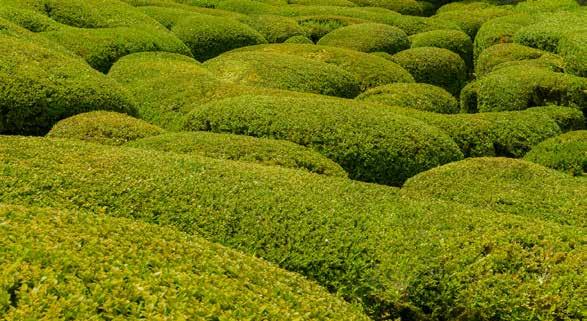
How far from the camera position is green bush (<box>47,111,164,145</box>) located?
463 inches

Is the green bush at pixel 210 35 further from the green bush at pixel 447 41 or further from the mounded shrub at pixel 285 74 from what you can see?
the green bush at pixel 447 41

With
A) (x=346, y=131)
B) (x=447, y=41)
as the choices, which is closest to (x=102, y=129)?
Answer: (x=346, y=131)

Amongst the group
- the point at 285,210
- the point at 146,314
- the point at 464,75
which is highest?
the point at 146,314

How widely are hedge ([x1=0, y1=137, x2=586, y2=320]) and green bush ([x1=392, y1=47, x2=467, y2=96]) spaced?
51.8 ft

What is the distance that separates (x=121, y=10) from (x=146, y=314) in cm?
2125

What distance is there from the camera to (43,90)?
42.4 ft

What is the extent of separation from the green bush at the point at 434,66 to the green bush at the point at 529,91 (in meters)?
4.42

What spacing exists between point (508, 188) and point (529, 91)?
939 cm

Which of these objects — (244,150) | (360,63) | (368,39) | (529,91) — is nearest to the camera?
(244,150)

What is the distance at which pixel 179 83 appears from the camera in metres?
16.6

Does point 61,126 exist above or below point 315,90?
above

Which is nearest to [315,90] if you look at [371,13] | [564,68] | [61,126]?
[61,126]

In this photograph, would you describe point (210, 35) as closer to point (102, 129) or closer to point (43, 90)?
point (43, 90)

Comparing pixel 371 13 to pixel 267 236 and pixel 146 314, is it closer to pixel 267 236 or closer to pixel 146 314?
pixel 267 236
